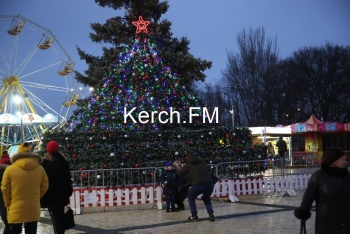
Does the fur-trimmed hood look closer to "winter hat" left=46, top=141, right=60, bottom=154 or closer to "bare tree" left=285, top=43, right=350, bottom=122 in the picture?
"winter hat" left=46, top=141, right=60, bottom=154

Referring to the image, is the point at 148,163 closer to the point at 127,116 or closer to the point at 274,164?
the point at 127,116

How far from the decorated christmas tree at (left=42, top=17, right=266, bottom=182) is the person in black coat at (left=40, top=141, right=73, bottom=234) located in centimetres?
924

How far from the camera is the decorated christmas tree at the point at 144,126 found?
17.1 m

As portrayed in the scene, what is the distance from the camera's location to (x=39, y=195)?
6379mm

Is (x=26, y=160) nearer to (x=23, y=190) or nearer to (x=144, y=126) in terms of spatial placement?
(x=23, y=190)

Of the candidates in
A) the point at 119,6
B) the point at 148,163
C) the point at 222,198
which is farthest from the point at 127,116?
the point at 119,6

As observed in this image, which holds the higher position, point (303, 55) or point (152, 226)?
point (303, 55)

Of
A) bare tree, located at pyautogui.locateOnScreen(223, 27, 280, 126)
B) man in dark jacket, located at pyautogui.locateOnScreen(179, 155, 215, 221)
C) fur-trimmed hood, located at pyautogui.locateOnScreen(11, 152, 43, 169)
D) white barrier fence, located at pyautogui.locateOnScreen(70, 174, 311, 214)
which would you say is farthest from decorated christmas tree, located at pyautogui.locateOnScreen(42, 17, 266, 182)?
bare tree, located at pyautogui.locateOnScreen(223, 27, 280, 126)

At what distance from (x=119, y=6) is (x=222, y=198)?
48.7ft

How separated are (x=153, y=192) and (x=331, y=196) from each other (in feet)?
31.6

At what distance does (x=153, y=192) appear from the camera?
46.7 feet

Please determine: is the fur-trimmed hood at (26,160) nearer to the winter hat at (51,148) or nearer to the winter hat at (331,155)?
the winter hat at (51,148)

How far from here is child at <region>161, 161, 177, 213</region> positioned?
511 inches

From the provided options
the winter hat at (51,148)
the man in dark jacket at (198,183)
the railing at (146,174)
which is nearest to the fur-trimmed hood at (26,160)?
the winter hat at (51,148)
